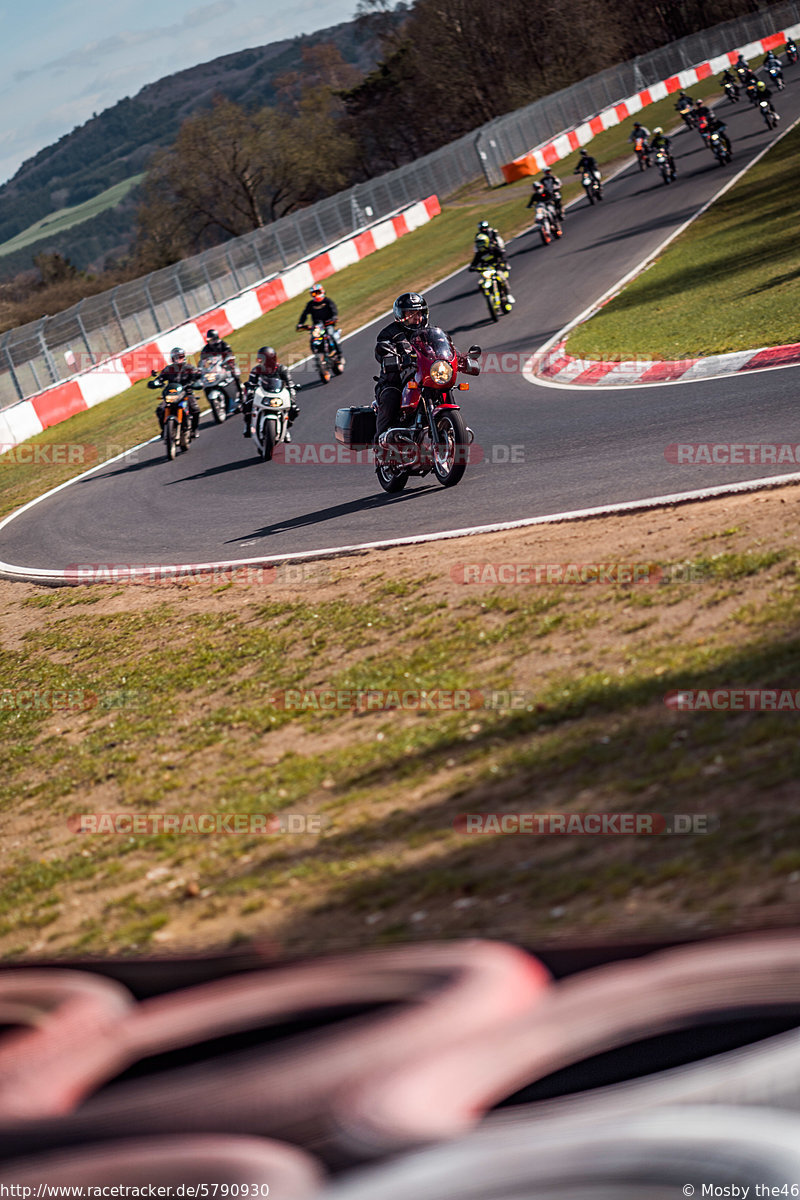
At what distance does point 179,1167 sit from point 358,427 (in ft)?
34.0

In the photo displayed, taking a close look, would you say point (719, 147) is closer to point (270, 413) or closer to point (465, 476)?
point (270, 413)

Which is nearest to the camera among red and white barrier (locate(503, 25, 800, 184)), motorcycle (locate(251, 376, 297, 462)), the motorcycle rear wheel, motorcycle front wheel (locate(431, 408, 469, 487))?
motorcycle front wheel (locate(431, 408, 469, 487))

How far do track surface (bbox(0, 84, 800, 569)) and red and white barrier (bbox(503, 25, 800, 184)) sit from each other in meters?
22.2

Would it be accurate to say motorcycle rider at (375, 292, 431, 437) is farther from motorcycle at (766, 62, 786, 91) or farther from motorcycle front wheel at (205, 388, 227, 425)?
motorcycle at (766, 62, 786, 91)

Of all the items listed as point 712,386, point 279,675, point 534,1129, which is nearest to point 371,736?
point 279,675

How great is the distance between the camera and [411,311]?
38.8ft

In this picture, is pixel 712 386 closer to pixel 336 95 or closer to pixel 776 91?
pixel 776 91

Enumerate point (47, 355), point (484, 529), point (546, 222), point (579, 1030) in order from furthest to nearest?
point (546, 222)
point (47, 355)
point (484, 529)
point (579, 1030)

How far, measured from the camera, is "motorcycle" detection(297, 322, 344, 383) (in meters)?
22.3

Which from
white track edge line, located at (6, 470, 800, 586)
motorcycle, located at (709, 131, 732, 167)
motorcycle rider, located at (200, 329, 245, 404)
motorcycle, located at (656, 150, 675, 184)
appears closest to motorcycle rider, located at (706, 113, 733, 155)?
motorcycle, located at (709, 131, 732, 167)

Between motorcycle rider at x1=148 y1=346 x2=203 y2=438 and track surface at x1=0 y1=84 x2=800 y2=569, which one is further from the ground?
motorcycle rider at x1=148 y1=346 x2=203 y2=438

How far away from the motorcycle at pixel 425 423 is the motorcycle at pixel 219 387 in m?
9.47

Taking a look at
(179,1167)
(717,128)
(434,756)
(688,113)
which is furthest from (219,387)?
(688,113)

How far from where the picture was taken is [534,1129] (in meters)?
2.72
